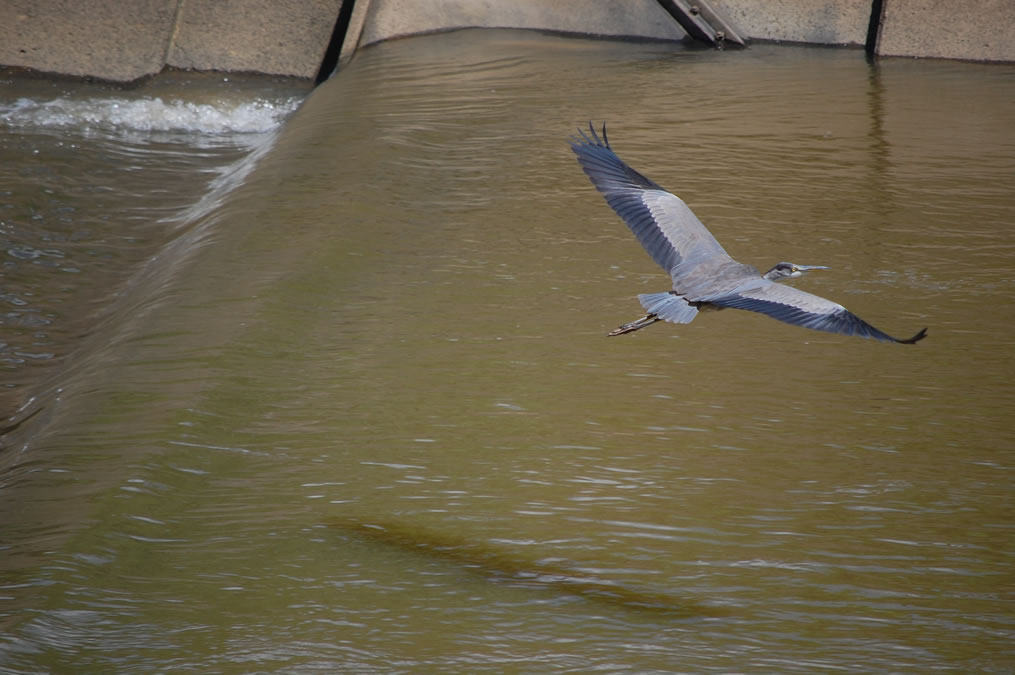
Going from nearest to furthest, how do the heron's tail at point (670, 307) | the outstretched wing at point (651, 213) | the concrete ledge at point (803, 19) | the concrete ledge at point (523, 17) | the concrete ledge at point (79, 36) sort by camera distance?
1. the heron's tail at point (670, 307)
2. the outstretched wing at point (651, 213)
3. the concrete ledge at point (803, 19)
4. the concrete ledge at point (79, 36)
5. the concrete ledge at point (523, 17)

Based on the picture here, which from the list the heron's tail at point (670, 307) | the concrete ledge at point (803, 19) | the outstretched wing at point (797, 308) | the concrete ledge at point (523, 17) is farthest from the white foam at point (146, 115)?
the outstretched wing at point (797, 308)

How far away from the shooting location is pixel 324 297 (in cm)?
446

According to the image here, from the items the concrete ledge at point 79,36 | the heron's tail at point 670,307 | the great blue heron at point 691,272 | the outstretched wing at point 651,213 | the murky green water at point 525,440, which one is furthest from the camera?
the concrete ledge at point 79,36

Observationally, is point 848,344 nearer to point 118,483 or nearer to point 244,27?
point 118,483

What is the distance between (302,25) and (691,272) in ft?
22.7

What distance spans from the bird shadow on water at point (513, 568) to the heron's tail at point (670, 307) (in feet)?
2.21

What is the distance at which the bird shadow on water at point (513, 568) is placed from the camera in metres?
2.62

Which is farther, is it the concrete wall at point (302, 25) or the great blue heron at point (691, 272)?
the concrete wall at point (302, 25)

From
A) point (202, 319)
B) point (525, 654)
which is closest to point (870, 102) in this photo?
point (202, 319)

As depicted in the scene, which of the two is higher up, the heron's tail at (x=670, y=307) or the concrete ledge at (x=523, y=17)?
the concrete ledge at (x=523, y=17)

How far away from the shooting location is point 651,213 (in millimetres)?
3420

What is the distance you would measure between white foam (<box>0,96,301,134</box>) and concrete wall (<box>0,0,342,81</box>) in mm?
524

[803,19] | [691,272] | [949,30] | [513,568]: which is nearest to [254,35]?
[803,19]

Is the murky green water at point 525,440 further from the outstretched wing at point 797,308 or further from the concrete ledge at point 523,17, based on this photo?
the concrete ledge at point 523,17
